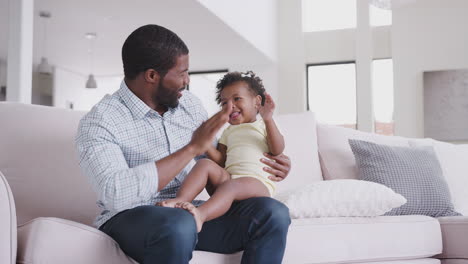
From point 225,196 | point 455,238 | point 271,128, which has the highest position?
point 271,128

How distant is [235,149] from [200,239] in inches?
16.8

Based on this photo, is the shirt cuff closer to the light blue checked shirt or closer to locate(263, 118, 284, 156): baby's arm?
the light blue checked shirt

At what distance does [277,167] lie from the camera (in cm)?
198

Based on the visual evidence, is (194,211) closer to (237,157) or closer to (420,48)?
(237,157)

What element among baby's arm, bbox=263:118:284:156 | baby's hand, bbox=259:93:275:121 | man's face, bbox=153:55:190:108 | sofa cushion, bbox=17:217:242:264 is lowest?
sofa cushion, bbox=17:217:242:264

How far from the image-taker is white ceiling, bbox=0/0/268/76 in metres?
6.26

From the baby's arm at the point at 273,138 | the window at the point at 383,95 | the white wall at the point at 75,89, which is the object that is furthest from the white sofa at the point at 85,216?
the white wall at the point at 75,89

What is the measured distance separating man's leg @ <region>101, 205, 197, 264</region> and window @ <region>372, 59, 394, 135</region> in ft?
24.2

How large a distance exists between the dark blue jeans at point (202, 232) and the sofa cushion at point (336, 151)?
103cm

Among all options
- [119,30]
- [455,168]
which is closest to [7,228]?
[455,168]

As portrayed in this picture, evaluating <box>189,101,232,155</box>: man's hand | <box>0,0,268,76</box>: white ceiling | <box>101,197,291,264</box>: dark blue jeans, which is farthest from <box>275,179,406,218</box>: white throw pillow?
<box>0,0,268,76</box>: white ceiling

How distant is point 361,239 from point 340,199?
→ 171 millimetres

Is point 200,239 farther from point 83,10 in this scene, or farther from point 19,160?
point 83,10

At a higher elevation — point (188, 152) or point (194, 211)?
point (188, 152)
